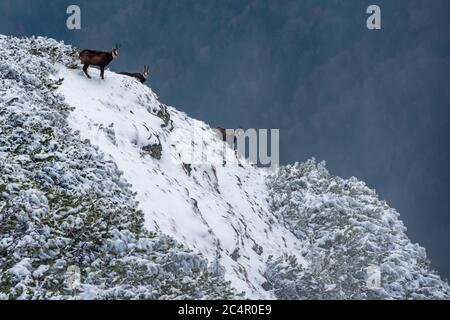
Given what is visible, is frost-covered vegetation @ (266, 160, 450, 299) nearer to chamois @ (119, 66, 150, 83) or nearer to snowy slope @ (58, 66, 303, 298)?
snowy slope @ (58, 66, 303, 298)

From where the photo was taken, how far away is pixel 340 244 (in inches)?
1350

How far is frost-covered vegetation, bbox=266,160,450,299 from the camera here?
27.0 metres

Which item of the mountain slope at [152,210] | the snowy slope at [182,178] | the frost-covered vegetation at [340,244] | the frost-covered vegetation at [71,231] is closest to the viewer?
the frost-covered vegetation at [71,231]

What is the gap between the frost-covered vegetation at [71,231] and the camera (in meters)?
13.7

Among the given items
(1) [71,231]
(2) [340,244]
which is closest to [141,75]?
(2) [340,244]

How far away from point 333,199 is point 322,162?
17.0ft

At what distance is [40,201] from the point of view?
50.5 feet

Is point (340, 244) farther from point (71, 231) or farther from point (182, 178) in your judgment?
point (71, 231)

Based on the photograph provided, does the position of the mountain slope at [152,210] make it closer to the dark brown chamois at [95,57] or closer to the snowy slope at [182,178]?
the snowy slope at [182,178]

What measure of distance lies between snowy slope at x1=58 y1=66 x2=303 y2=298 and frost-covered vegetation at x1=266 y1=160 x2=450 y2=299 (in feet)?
3.85

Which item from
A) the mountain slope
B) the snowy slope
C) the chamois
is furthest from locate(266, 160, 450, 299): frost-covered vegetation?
the chamois

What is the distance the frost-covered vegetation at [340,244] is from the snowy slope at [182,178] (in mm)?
1175

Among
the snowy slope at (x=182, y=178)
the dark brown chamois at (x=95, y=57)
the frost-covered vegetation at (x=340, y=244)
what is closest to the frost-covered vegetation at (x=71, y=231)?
the snowy slope at (x=182, y=178)
